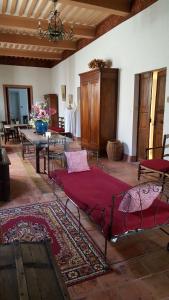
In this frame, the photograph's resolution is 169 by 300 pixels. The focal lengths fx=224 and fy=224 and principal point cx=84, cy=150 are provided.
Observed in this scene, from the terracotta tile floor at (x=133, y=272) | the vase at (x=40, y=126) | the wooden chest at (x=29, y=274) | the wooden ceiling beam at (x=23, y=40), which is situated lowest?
the terracotta tile floor at (x=133, y=272)

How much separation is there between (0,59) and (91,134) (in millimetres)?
5928

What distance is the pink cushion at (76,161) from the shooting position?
3.08 metres

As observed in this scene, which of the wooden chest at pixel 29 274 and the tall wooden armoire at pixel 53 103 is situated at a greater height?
the tall wooden armoire at pixel 53 103

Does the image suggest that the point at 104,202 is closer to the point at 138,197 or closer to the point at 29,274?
the point at 138,197

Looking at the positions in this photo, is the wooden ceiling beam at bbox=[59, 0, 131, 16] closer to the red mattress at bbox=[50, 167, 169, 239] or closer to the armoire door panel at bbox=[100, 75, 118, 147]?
the armoire door panel at bbox=[100, 75, 118, 147]

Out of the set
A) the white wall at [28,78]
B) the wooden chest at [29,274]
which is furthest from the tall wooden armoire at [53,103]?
the wooden chest at [29,274]

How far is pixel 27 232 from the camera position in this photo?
2.32 meters

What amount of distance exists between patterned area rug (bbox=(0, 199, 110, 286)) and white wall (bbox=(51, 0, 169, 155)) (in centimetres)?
258

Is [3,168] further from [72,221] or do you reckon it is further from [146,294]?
[146,294]

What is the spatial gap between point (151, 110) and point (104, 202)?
10.3ft

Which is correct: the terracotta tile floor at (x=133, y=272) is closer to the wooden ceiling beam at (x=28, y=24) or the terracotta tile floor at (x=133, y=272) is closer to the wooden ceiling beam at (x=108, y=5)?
the wooden ceiling beam at (x=108, y=5)

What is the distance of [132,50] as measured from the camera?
4.81m

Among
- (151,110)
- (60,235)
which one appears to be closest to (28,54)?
(151,110)

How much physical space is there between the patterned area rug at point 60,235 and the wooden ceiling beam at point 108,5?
3700mm
